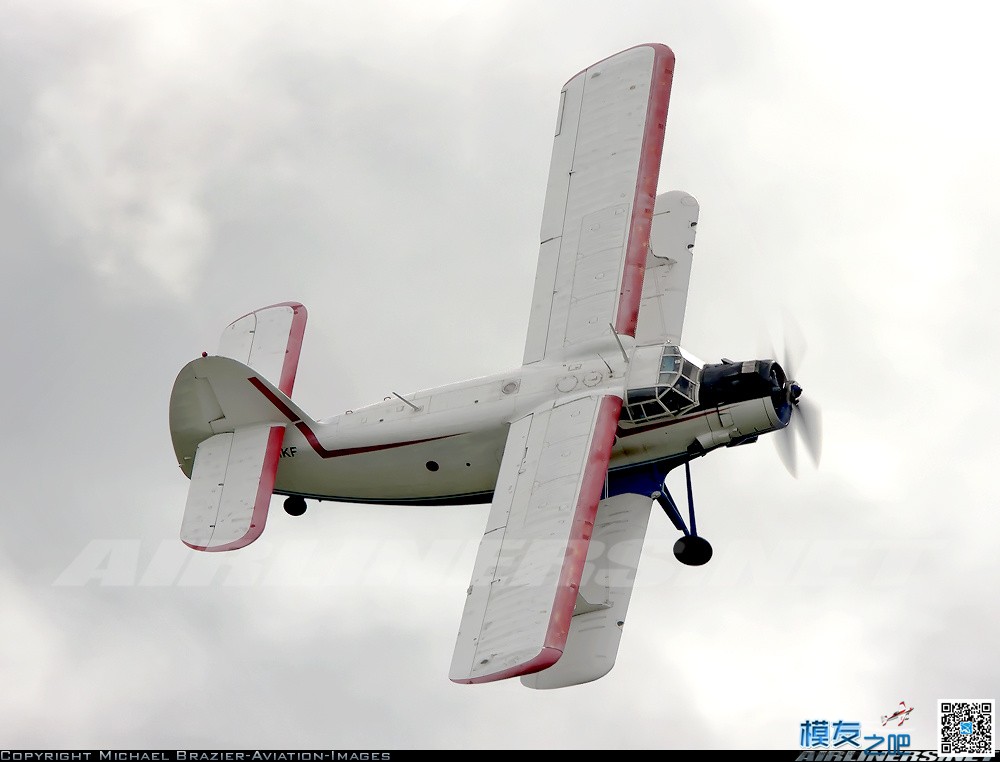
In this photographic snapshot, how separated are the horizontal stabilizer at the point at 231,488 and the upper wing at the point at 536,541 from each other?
4613 mm

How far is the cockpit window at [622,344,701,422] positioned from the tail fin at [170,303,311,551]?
6617 millimetres

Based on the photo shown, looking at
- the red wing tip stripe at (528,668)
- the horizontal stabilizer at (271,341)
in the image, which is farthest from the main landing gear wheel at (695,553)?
the horizontal stabilizer at (271,341)

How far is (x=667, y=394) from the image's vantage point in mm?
35312

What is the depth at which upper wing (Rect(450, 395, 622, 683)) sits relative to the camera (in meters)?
31.2

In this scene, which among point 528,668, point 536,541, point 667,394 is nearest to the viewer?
point 528,668

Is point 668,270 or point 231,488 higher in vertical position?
point 668,270

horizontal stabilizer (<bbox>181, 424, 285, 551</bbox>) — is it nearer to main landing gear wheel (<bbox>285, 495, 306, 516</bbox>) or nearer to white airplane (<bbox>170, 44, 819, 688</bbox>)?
white airplane (<bbox>170, 44, 819, 688</bbox>)

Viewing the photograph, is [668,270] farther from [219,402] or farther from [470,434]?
[219,402]

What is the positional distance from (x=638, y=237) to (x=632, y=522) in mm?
5527

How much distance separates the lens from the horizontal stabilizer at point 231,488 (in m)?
35.4

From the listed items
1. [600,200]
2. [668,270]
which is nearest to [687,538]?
[668,270]

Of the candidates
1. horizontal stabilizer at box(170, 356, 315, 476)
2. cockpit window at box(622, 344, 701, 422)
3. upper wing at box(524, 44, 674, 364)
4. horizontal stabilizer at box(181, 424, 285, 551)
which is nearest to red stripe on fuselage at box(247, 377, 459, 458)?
horizontal stabilizer at box(170, 356, 315, 476)

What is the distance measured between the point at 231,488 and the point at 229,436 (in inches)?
57.9

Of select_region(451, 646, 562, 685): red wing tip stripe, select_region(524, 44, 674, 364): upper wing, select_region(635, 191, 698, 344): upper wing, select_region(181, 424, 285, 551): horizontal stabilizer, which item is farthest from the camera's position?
select_region(635, 191, 698, 344): upper wing
